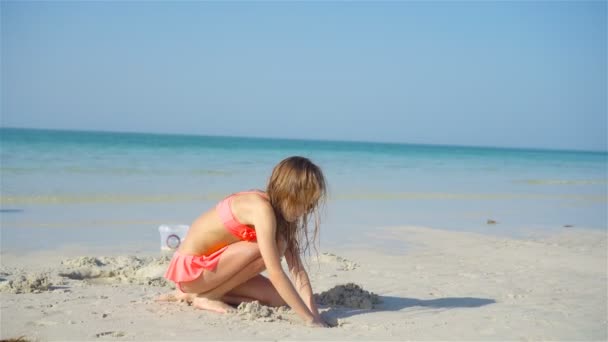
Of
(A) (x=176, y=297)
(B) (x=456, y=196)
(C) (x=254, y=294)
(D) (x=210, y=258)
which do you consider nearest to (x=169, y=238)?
(A) (x=176, y=297)

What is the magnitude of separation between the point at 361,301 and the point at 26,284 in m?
2.41

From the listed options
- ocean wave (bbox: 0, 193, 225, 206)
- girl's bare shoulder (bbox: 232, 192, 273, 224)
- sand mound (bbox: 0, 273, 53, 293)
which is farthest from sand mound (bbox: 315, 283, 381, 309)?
ocean wave (bbox: 0, 193, 225, 206)

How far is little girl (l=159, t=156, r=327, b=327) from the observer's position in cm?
346

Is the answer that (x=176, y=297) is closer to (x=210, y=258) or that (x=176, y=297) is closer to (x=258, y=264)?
(x=210, y=258)

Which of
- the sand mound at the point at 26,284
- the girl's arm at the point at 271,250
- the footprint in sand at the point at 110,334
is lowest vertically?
the sand mound at the point at 26,284

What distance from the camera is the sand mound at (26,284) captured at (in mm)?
4137

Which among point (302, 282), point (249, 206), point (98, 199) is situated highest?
point (249, 206)

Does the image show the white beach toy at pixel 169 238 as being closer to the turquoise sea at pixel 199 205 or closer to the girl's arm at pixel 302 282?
the turquoise sea at pixel 199 205

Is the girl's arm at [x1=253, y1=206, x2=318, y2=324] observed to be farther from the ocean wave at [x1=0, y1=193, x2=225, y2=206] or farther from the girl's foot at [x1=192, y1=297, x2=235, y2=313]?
the ocean wave at [x1=0, y1=193, x2=225, y2=206]

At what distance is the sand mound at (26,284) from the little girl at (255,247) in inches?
37.9

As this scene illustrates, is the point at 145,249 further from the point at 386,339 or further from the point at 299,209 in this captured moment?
the point at 386,339

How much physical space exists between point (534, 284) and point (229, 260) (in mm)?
2815

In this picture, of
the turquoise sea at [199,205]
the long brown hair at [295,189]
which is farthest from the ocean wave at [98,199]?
the long brown hair at [295,189]

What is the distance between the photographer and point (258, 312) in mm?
3705
